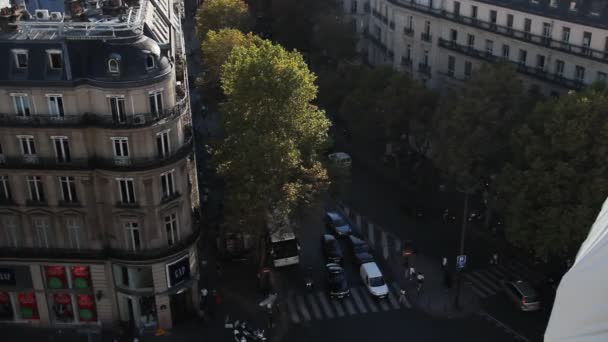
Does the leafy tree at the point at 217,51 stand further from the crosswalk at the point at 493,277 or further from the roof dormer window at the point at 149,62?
the crosswalk at the point at 493,277

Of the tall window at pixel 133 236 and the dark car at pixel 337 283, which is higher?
the tall window at pixel 133 236

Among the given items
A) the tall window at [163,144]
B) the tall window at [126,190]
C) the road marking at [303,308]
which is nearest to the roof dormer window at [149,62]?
the tall window at [163,144]

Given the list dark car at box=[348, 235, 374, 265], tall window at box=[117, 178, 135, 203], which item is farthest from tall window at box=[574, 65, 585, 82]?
tall window at box=[117, 178, 135, 203]

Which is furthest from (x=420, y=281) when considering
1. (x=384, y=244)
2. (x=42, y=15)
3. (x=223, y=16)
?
(x=223, y=16)

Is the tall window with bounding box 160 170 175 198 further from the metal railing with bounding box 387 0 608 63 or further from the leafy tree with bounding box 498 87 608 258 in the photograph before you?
the metal railing with bounding box 387 0 608 63

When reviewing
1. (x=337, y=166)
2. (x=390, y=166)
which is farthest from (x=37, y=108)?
(x=390, y=166)

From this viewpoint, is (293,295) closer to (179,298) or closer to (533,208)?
(179,298)
